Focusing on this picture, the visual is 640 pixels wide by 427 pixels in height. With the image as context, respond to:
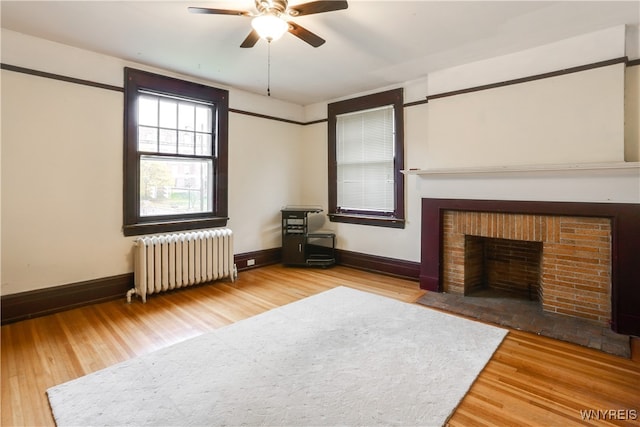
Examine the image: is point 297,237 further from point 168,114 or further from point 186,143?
point 168,114

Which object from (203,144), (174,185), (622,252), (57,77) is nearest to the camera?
(622,252)

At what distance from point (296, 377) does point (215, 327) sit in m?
1.14

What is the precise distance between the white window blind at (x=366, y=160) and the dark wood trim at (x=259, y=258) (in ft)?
4.41

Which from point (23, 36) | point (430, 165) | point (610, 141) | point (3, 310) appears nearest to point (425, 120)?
point (430, 165)

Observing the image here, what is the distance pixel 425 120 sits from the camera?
13.9ft

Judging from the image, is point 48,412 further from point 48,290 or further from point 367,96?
point 367,96

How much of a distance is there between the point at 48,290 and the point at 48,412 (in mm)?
1896

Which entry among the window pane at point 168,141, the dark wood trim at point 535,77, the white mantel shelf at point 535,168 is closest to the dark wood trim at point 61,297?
the window pane at point 168,141

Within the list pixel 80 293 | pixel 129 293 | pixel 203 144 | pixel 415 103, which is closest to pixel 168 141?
pixel 203 144

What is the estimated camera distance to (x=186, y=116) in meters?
4.23

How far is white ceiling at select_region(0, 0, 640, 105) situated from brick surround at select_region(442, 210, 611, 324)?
5.80ft

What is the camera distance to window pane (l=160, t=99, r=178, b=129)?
4008mm

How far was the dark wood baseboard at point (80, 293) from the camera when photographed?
9.91 ft

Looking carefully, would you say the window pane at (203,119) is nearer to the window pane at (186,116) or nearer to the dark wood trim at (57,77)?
the window pane at (186,116)
